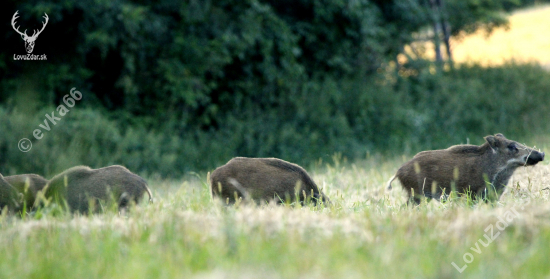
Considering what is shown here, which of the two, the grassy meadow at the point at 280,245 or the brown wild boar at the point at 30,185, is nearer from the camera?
the grassy meadow at the point at 280,245

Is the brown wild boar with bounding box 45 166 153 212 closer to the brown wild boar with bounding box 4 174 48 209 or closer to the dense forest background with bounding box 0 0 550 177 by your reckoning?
the brown wild boar with bounding box 4 174 48 209

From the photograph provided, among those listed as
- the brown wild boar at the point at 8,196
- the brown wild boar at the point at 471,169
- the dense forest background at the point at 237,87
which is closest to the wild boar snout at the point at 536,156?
the brown wild boar at the point at 471,169

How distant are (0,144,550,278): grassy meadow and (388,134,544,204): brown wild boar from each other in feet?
4.61

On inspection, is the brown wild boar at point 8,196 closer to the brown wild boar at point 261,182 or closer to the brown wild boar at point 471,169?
the brown wild boar at point 261,182

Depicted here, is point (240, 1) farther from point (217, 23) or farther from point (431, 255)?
point (431, 255)

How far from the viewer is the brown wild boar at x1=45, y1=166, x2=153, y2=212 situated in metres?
Answer: 5.83

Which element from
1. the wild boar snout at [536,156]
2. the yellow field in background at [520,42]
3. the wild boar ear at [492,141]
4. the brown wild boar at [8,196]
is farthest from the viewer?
the yellow field in background at [520,42]

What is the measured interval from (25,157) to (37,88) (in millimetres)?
2274

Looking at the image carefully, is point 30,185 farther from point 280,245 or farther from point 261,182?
point 280,245

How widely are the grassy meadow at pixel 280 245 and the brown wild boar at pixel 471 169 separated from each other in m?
1.41

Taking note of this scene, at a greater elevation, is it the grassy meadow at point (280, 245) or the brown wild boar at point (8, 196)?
the brown wild boar at point (8, 196)

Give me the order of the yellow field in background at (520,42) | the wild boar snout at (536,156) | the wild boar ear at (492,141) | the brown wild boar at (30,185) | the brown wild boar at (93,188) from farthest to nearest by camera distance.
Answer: the yellow field in background at (520,42), the wild boar ear at (492,141), the wild boar snout at (536,156), the brown wild boar at (30,185), the brown wild boar at (93,188)

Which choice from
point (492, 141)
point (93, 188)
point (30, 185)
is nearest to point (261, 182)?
point (93, 188)

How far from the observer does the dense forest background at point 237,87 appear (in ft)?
45.2
